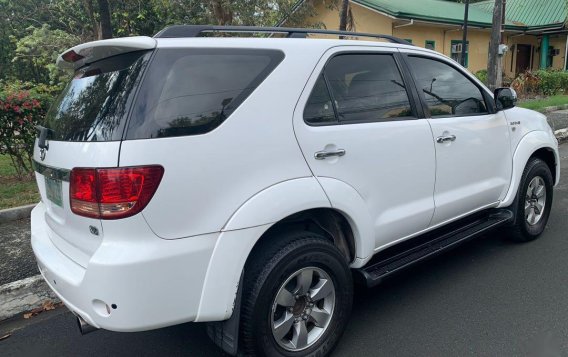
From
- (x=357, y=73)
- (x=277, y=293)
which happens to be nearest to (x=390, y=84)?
(x=357, y=73)

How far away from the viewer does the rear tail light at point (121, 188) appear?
81.1 inches

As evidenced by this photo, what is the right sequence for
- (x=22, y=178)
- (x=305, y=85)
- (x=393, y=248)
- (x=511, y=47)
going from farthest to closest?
(x=511, y=47) → (x=22, y=178) → (x=393, y=248) → (x=305, y=85)

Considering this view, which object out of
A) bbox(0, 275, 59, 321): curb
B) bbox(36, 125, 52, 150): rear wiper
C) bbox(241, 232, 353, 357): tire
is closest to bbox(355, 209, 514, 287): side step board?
bbox(241, 232, 353, 357): tire

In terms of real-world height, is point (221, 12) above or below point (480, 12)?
above

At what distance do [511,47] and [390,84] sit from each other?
2374cm

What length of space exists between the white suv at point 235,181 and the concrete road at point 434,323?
409mm

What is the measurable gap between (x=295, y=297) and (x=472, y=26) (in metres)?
18.8

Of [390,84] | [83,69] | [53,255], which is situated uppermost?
[83,69]

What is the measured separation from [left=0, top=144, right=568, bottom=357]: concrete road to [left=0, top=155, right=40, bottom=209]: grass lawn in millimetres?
2615

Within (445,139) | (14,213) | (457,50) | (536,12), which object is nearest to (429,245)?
(445,139)

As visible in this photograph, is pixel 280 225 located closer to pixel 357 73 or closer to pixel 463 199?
pixel 357 73

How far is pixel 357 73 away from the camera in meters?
3.01

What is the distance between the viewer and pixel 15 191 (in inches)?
244

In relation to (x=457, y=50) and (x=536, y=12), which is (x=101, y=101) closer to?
(x=457, y=50)
